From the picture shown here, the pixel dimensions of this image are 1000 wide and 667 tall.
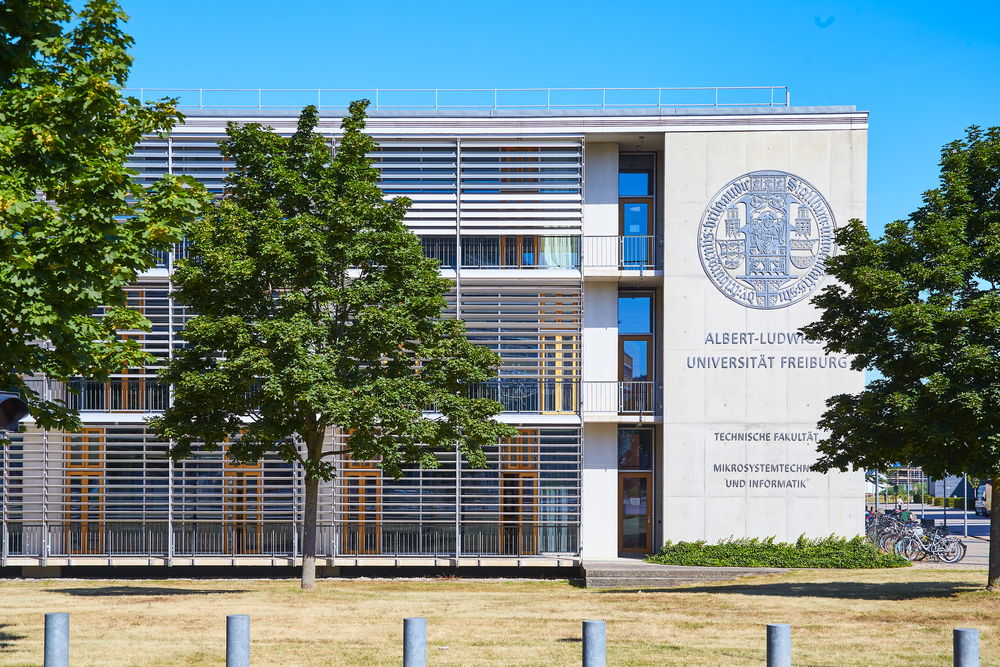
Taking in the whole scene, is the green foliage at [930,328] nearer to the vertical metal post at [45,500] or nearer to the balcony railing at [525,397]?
the balcony railing at [525,397]

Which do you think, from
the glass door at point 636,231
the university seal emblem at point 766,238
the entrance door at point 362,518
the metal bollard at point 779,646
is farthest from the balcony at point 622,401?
the metal bollard at point 779,646

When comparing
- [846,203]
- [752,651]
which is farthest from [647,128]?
[752,651]

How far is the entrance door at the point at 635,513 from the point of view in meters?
30.0

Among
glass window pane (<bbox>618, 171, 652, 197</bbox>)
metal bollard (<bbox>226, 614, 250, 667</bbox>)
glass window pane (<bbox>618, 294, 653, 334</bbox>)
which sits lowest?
metal bollard (<bbox>226, 614, 250, 667</bbox>)

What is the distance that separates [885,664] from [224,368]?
39.9ft

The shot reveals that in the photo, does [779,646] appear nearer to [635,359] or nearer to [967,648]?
[967,648]

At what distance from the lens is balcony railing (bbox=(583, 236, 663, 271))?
2939cm

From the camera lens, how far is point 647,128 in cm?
2886

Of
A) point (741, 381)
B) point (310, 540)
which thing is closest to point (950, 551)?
point (741, 381)

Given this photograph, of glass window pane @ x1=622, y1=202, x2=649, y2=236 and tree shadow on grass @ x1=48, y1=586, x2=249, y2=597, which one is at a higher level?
glass window pane @ x1=622, y1=202, x2=649, y2=236

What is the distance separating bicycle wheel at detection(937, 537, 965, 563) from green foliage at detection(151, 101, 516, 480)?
45.2ft

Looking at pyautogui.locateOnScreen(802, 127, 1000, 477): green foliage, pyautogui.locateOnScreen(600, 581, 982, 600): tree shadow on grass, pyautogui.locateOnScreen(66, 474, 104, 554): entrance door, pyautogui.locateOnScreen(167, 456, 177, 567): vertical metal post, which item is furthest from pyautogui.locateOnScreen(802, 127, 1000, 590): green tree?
pyautogui.locateOnScreen(66, 474, 104, 554): entrance door

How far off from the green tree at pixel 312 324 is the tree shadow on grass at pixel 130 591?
6.47 feet

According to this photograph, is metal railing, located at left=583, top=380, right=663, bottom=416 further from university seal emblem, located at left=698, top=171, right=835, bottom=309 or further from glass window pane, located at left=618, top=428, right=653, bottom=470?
university seal emblem, located at left=698, top=171, right=835, bottom=309
